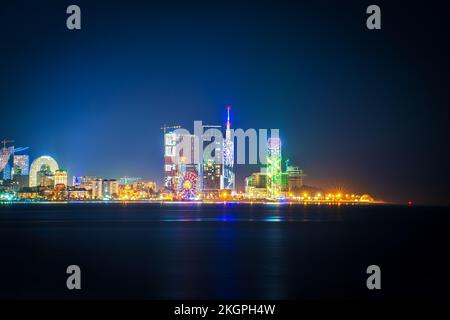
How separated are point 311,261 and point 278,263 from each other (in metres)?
2.50

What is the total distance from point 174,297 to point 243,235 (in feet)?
111

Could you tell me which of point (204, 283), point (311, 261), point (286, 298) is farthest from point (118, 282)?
point (311, 261)

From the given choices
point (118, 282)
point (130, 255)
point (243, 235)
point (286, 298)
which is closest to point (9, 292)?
point (118, 282)

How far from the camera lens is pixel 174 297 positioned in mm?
26500

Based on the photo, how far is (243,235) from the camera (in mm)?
59906

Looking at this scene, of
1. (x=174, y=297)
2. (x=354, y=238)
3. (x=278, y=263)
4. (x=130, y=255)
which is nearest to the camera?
(x=174, y=297)

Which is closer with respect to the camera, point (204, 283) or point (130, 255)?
Result: point (204, 283)

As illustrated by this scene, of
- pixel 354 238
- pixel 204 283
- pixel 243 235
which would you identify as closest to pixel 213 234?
pixel 243 235

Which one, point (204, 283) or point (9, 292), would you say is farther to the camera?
point (204, 283)

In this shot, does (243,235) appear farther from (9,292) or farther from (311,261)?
(9,292)
